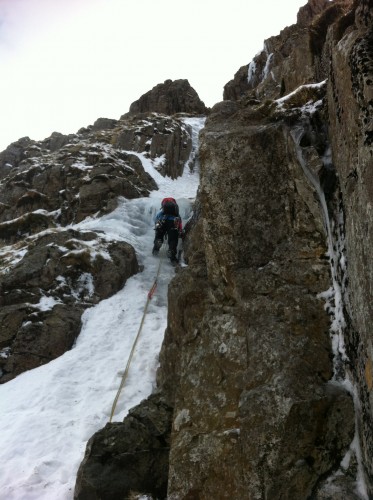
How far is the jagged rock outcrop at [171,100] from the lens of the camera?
43250mm

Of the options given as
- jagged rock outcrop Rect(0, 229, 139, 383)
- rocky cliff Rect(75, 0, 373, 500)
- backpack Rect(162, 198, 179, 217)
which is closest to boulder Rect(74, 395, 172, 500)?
rocky cliff Rect(75, 0, 373, 500)

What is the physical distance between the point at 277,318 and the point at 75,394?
16.5ft

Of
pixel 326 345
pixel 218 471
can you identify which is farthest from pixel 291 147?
pixel 218 471

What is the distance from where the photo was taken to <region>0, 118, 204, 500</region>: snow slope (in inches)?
253

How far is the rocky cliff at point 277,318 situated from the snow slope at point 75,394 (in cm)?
106

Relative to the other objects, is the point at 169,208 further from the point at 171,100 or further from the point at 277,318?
the point at 171,100

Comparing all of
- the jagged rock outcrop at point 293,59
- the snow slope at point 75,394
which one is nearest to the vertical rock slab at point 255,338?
the jagged rock outcrop at point 293,59

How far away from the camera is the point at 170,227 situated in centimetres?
1445

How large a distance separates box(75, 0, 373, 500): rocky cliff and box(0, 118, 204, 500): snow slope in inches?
41.6

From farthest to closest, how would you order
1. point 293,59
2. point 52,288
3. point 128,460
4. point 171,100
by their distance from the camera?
point 171,100 → point 293,59 → point 52,288 → point 128,460

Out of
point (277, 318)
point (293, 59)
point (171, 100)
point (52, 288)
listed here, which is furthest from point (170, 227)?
point (171, 100)

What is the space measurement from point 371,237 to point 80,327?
28.7 feet

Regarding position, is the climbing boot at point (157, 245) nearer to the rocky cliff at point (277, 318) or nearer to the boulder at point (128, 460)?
the rocky cliff at point (277, 318)

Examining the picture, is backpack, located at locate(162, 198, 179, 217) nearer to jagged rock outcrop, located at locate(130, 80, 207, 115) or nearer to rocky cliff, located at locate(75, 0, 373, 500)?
rocky cliff, located at locate(75, 0, 373, 500)
